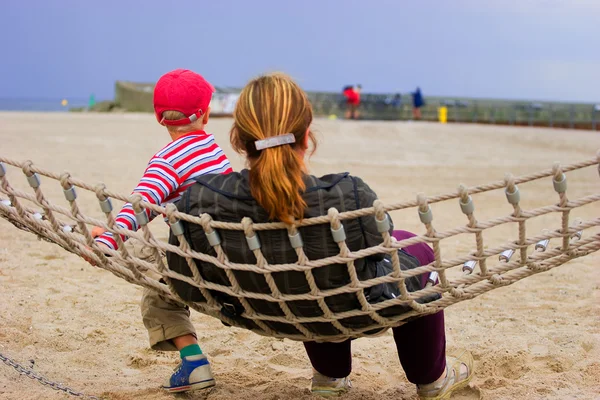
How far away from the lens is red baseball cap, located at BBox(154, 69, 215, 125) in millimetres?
2840

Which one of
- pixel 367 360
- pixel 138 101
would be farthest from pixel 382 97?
pixel 367 360

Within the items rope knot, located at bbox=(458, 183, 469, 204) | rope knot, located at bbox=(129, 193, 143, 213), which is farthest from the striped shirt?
rope knot, located at bbox=(458, 183, 469, 204)

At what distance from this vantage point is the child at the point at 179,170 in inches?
106

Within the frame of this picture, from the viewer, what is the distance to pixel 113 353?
12.1 ft

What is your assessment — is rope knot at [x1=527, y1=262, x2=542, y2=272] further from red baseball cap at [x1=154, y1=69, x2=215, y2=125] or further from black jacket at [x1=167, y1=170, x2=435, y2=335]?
red baseball cap at [x1=154, y1=69, x2=215, y2=125]

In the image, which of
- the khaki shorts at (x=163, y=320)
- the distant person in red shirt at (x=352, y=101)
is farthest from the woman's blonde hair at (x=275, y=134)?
the distant person in red shirt at (x=352, y=101)

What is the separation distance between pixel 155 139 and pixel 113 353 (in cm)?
978

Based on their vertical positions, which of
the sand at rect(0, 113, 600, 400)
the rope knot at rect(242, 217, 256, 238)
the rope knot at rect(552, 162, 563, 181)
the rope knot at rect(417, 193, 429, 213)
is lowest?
the sand at rect(0, 113, 600, 400)

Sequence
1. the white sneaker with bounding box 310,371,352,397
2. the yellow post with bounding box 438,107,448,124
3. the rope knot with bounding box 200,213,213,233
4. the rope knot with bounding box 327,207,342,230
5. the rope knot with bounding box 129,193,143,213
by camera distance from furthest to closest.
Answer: the yellow post with bounding box 438,107,448,124, the white sneaker with bounding box 310,371,352,397, the rope knot with bounding box 129,193,143,213, the rope knot with bounding box 200,213,213,233, the rope knot with bounding box 327,207,342,230

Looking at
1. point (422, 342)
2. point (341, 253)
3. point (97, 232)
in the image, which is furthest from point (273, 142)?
point (422, 342)

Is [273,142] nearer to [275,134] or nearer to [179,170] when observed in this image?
[275,134]

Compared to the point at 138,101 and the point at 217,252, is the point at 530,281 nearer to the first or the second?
the point at 217,252

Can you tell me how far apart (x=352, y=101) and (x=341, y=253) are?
21841 millimetres

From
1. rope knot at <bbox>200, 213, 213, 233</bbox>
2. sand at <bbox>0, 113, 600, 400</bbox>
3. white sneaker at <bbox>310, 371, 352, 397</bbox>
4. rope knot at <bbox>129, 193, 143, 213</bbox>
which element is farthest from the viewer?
sand at <bbox>0, 113, 600, 400</bbox>
